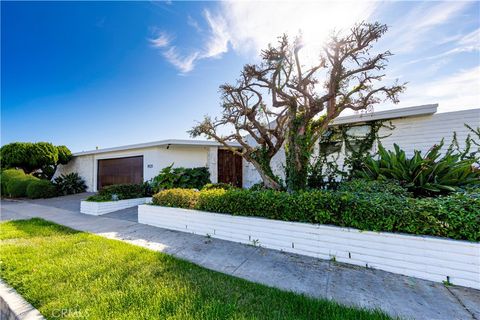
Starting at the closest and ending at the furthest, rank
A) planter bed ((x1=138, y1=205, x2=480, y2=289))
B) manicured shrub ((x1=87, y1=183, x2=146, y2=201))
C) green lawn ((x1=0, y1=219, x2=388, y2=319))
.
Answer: green lawn ((x1=0, y1=219, x2=388, y2=319)), planter bed ((x1=138, y1=205, x2=480, y2=289)), manicured shrub ((x1=87, y1=183, x2=146, y2=201))

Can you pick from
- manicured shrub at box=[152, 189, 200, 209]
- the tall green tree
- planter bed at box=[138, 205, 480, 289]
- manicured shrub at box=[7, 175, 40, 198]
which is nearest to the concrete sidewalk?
planter bed at box=[138, 205, 480, 289]

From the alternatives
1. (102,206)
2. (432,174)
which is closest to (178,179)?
(102,206)

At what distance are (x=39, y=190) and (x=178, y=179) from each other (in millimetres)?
9596

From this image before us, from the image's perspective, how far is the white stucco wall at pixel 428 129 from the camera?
6.30 meters

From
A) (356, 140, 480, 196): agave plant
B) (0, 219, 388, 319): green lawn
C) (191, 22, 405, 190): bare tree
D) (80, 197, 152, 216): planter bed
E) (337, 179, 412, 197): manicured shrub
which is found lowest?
(0, 219, 388, 319): green lawn

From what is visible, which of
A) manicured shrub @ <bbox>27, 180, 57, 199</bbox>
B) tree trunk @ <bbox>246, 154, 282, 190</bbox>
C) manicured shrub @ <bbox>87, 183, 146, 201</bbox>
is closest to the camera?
tree trunk @ <bbox>246, 154, 282, 190</bbox>

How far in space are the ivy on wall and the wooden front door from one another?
16.0 feet

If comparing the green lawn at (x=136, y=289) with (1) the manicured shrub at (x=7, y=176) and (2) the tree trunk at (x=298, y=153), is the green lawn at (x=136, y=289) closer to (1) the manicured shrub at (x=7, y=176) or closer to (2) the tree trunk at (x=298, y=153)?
(2) the tree trunk at (x=298, y=153)

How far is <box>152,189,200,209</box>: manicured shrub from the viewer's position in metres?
5.70

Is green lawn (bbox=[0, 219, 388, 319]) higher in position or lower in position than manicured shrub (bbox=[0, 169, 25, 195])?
lower

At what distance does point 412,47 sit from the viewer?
5059mm

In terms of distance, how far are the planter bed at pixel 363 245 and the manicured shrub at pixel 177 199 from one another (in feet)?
2.08

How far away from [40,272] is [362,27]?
24.1ft

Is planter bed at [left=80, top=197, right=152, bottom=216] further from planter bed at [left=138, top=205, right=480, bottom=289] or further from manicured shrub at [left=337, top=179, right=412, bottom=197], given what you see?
manicured shrub at [left=337, top=179, right=412, bottom=197]
